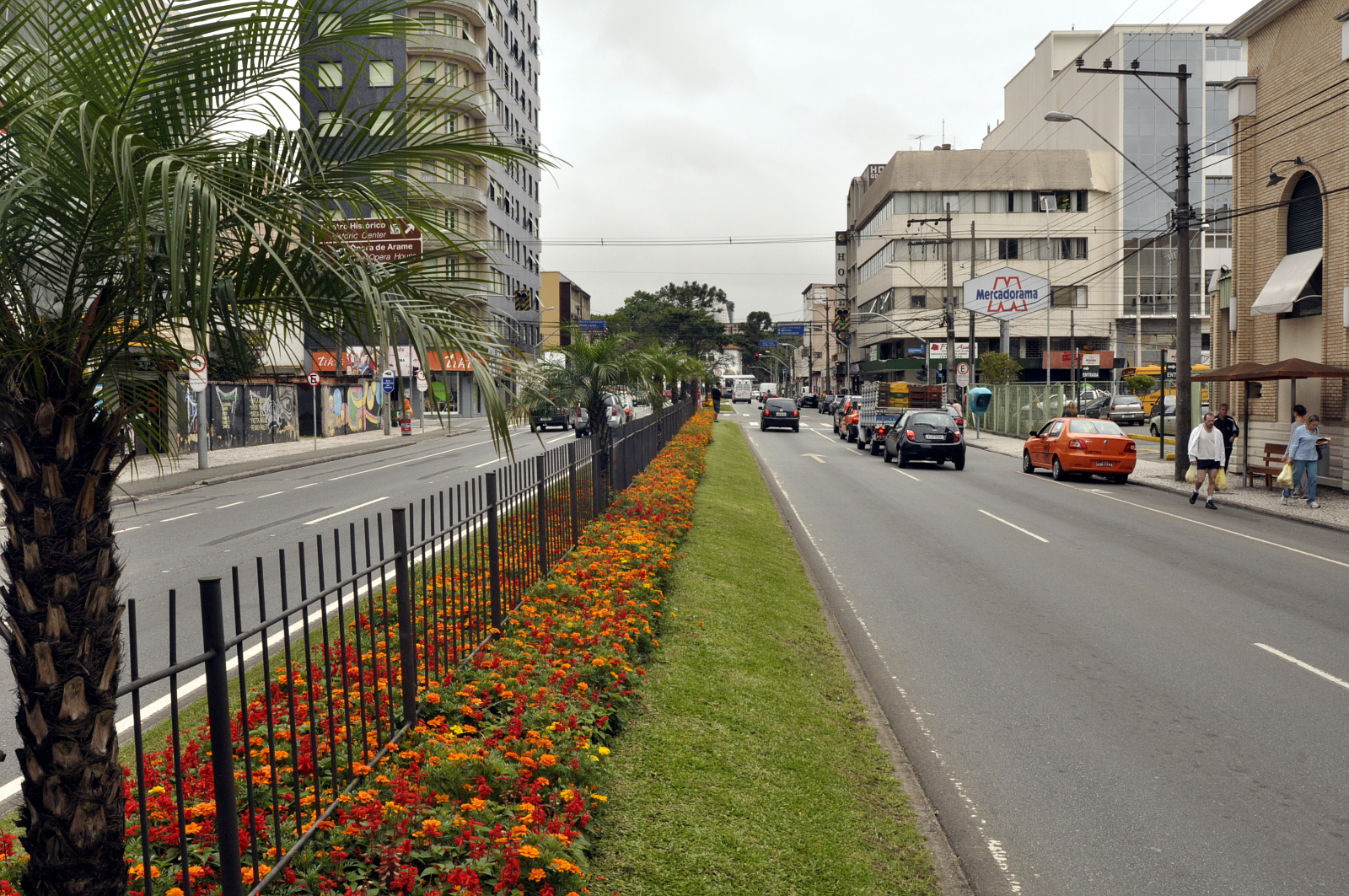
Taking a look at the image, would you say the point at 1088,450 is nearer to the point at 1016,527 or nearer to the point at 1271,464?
the point at 1271,464

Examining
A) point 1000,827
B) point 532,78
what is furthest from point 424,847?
point 532,78

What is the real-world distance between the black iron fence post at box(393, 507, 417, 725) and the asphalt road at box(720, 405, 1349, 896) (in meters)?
2.82

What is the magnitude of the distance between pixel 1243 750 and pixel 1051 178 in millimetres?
75376

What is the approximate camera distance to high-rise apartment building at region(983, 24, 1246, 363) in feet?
234

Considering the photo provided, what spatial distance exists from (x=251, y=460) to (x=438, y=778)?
28886 mm

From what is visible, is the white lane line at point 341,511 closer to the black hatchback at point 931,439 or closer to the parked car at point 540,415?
the parked car at point 540,415

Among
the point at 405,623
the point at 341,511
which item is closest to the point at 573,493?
the point at 405,623

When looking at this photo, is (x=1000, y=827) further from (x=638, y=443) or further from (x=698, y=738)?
(x=638, y=443)

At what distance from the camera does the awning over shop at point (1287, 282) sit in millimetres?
22484

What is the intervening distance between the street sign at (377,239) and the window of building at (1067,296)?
76855 millimetres

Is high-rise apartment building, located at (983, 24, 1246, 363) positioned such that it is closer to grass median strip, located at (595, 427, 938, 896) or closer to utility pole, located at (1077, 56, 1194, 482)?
utility pole, located at (1077, 56, 1194, 482)

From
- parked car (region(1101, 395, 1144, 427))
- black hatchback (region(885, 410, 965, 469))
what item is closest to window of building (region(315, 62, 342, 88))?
black hatchback (region(885, 410, 965, 469))

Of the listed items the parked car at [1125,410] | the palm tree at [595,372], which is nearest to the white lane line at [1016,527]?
the palm tree at [595,372]

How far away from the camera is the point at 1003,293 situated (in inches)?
2238
